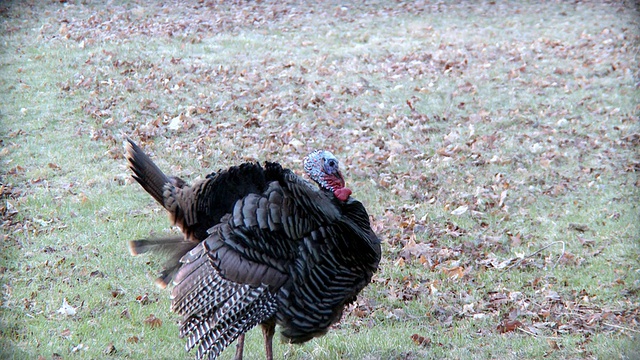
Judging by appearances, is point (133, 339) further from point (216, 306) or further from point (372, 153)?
point (372, 153)

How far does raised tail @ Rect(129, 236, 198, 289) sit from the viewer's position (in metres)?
4.69

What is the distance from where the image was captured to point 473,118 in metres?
9.45

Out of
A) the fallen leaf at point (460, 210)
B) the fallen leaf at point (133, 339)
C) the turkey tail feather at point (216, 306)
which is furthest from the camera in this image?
the fallen leaf at point (460, 210)

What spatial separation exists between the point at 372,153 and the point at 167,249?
13.2ft

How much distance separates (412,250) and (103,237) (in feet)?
9.41

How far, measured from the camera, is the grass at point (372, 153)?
5242mm

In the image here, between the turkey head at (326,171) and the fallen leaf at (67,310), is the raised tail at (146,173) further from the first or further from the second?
the fallen leaf at (67,310)

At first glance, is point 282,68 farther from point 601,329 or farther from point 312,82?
point 601,329

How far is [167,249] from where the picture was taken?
4.75m

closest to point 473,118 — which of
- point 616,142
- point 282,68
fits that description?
point 616,142


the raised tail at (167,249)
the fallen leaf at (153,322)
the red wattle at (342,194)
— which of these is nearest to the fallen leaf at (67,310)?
the fallen leaf at (153,322)

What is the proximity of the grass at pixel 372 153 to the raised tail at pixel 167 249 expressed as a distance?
20.8 inches

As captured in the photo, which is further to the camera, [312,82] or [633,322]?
[312,82]

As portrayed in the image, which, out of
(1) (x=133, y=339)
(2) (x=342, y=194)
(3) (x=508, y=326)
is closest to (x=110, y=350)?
(1) (x=133, y=339)
